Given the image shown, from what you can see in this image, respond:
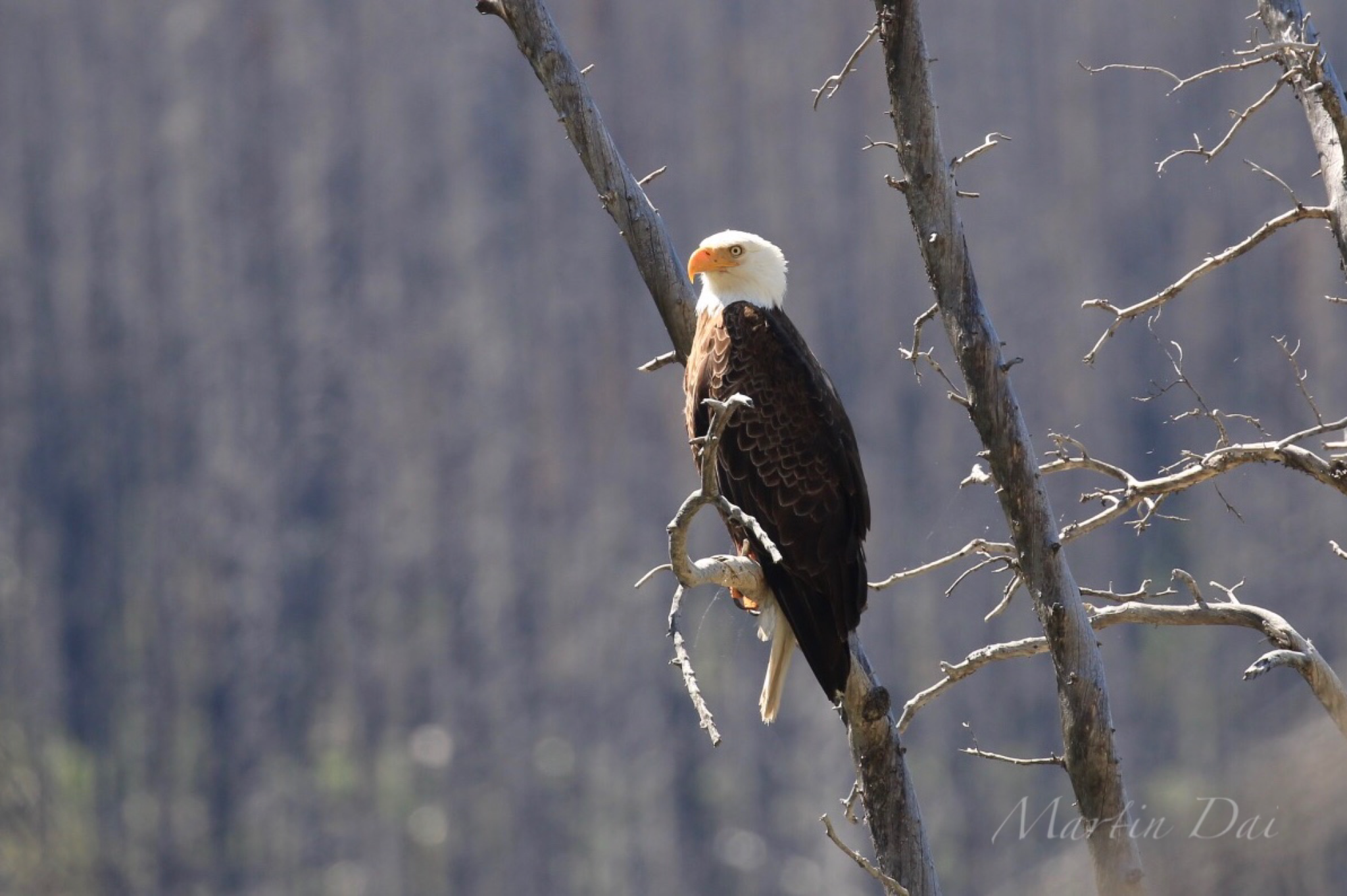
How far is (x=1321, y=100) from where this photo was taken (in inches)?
163

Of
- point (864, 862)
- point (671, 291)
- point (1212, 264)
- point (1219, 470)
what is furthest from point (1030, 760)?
point (671, 291)

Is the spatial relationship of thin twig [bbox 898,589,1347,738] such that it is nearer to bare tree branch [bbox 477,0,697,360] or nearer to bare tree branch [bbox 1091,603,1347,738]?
bare tree branch [bbox 1091,603,1347,738]

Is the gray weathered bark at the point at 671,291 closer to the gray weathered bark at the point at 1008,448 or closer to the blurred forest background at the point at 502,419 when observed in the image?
the gray weathered bark at the point at 1008,448

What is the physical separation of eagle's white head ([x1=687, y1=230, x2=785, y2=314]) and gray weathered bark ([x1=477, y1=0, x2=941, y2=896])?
539 mm

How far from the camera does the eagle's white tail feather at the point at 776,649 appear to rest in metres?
4.95

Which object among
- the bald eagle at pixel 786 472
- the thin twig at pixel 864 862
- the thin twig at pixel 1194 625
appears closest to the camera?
the thin twig at pixel 864 862

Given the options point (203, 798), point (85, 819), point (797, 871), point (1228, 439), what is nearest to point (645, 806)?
point (797, 871)

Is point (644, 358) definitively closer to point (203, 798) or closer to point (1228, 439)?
point (203, 798)

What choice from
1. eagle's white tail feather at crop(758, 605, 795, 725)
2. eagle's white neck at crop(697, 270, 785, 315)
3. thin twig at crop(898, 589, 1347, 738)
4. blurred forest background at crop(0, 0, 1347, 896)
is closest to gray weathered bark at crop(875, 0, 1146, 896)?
thin twig at crop(898, 589, 1347, 738)

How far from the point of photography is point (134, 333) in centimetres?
2219

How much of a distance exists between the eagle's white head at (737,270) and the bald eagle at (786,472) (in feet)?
0.72

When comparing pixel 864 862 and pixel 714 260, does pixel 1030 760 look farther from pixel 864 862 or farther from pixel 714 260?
pixel 714 260

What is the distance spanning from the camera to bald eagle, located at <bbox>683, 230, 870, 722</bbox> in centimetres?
488

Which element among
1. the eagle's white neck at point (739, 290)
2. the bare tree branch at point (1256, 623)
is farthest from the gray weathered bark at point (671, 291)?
the bare tree branch at point (1256, 623)
